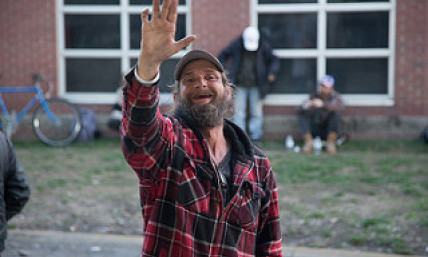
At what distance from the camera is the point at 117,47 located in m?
12.5

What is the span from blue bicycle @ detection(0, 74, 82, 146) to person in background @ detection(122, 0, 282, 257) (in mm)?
8971

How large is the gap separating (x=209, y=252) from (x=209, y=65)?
86 centimetres

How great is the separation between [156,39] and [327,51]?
999 centimetres

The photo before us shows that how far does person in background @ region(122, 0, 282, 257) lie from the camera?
2.35m

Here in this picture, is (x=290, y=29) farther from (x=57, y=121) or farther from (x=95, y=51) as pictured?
(x=57, y=121)

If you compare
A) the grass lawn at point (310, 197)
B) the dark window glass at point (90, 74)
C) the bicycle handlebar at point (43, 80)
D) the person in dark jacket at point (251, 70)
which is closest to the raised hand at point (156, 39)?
the grass lawn at point (310, 197)

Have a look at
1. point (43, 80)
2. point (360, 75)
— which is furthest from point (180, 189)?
point (43, 80)

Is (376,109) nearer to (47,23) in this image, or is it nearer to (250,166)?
(47,23)

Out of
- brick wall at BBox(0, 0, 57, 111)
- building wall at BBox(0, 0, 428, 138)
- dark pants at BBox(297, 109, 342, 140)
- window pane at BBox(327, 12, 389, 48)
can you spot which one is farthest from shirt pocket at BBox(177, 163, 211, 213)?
brick wall at BBox(0, 0, 57, 111)

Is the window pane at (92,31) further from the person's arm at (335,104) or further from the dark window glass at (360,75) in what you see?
the person's arm at (335,104)

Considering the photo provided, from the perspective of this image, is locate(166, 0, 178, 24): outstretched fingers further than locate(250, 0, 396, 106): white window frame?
No

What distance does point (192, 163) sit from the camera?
2590 millimetres

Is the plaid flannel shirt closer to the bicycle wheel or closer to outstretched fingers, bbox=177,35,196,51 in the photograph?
outstretched fingers, bbox=177,35,196,51

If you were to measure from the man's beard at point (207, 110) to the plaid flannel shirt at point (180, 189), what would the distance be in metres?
0.04
